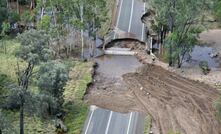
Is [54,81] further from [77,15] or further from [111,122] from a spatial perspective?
[77,15]

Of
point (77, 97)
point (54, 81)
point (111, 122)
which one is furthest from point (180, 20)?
point (54, 81)

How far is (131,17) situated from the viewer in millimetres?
66125

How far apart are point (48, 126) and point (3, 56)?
57.8 feet

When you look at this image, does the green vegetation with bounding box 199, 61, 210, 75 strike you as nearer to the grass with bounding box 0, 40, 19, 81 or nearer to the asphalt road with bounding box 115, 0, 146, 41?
the asphalt road with bounding box 115, 0, 146, 41

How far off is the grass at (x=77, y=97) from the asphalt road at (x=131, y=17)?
434 inches

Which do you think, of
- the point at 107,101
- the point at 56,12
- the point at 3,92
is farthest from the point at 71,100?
the point at 56,12

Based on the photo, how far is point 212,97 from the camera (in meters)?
45.5

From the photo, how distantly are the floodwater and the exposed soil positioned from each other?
14.2 ft

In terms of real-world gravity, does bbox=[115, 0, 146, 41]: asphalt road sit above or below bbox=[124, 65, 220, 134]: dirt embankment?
above

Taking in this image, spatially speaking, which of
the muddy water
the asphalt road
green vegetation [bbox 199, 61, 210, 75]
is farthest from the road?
the asphalt road

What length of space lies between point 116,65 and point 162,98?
1064 cm

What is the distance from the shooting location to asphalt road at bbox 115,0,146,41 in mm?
62062

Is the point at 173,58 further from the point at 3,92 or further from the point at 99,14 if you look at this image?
the point at 3,92

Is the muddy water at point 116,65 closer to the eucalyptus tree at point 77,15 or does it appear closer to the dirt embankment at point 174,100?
the dirt embankment at point 174,100
